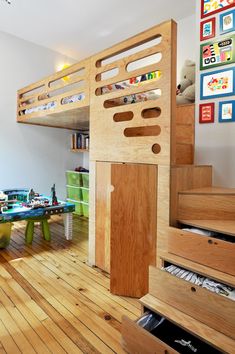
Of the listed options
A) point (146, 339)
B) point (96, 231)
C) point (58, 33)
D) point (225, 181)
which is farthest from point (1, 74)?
point (146, 339)

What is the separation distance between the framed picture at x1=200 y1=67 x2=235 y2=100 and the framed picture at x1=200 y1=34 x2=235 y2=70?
0.07 meters

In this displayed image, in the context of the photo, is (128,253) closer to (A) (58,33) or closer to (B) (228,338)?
(B) (228,338)

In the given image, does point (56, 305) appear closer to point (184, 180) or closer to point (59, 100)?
point (184, 180)

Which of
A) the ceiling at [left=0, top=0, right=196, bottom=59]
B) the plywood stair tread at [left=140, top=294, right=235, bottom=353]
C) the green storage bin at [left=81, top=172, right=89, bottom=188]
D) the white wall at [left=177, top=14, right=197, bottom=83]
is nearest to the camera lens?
the plywood stair tread at [left=140, top=294, right=235, bottom=353]

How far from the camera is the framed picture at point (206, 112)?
2.11 m

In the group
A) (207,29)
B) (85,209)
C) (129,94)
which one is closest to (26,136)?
(85,209)

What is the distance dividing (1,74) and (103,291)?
3355mm

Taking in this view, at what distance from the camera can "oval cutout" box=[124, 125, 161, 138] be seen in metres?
1.75

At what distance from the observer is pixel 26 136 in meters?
3.89

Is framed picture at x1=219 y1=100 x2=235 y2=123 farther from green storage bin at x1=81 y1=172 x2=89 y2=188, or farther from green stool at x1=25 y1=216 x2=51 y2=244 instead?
green storage bin at x1=81 y1=172 x2=89 y2=188

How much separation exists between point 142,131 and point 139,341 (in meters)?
1.34

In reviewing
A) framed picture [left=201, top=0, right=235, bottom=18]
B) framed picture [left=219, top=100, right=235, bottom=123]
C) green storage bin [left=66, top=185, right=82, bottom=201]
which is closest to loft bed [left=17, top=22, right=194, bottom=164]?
framed picture [left=219, top=100, right=235, bottom=123]

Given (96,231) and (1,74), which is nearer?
(96,231)

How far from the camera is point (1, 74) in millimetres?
3561
